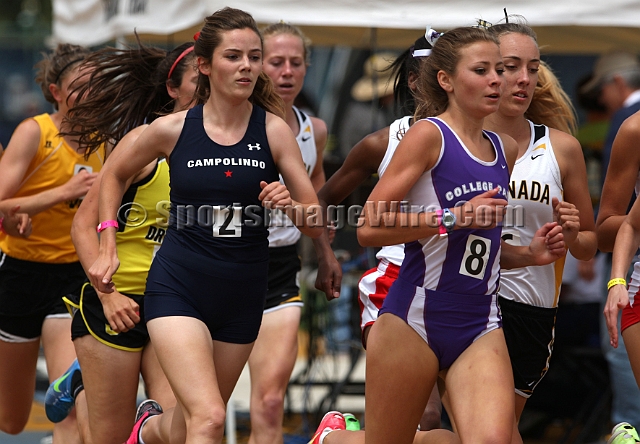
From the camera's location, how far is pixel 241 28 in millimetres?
4156

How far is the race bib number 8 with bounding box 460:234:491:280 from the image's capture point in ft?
12.2

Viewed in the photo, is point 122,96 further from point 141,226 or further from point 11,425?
point 11,425

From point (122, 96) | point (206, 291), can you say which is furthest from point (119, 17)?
point (206, 291)

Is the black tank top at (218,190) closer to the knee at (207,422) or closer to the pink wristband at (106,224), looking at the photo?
the pink wristband at (106,224)

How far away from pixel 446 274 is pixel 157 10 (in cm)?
397

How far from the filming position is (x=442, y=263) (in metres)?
3.72

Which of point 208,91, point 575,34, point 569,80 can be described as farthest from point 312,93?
point 208,91

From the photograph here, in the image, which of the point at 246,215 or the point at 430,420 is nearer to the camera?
the point at 246,215

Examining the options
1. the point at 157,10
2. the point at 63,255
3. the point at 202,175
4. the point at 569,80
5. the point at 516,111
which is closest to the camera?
the point at 202,175

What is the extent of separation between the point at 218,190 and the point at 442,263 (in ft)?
3.23

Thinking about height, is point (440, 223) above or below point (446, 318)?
above

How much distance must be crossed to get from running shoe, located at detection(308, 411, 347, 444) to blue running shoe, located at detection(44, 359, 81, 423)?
1353mm

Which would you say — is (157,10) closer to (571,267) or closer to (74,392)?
(74,392)

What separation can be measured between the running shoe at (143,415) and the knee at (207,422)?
28.7 inches
